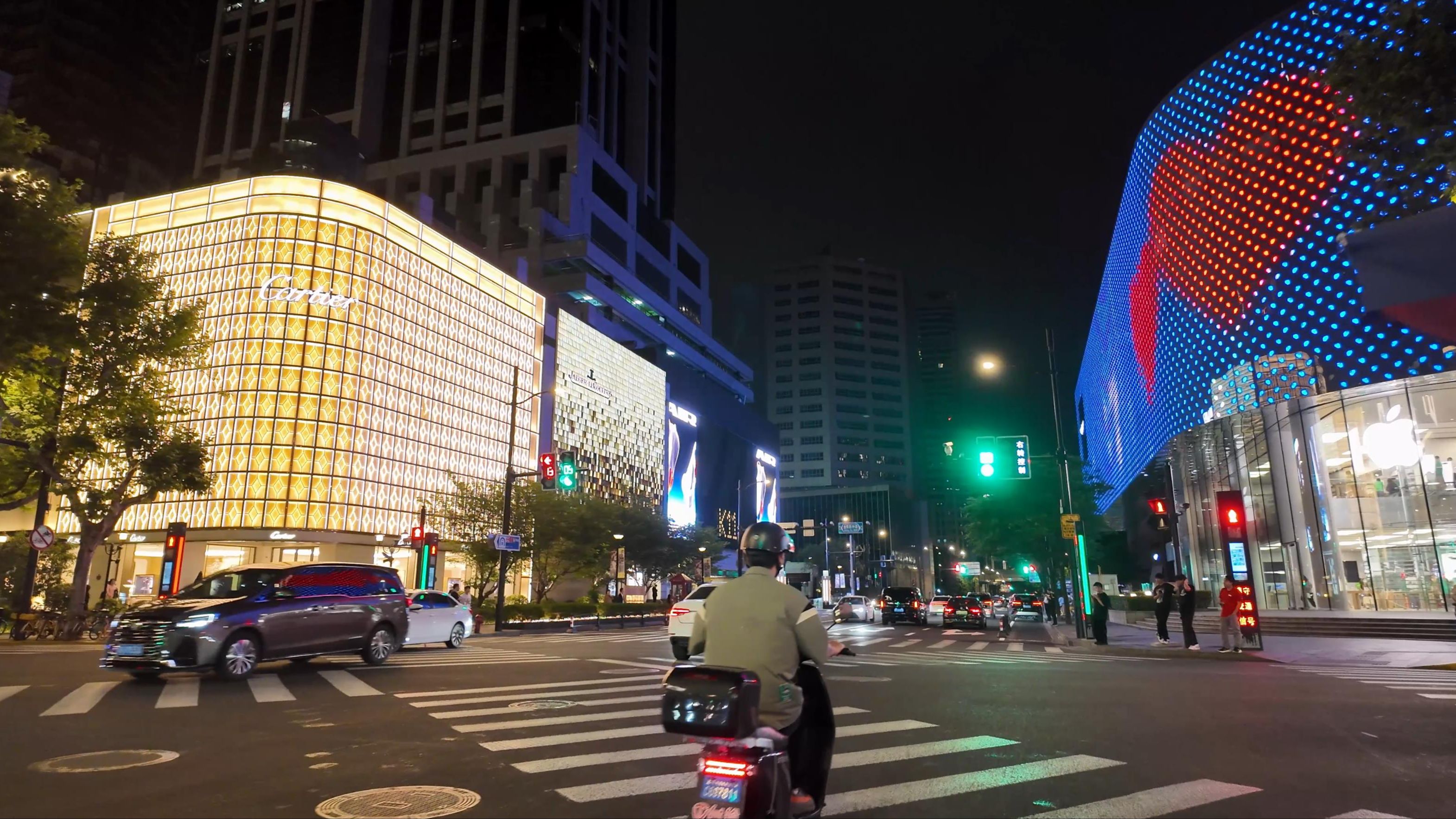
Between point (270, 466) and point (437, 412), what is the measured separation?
37.8 feet

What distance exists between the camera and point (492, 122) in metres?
93.9

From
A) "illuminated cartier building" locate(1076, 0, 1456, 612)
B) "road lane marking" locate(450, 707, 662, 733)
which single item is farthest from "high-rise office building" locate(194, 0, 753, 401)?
"road lane marking" locate(450, 707, 662, 733)

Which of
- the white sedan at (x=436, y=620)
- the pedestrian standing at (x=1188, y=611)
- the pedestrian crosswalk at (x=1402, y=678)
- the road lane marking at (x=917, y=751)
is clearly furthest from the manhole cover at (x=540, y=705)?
the pedestrian standing at (x=1188, y=611)

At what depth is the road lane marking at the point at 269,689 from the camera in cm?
1030

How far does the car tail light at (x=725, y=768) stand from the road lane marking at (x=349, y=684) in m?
8.79

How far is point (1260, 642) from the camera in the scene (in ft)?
68.3

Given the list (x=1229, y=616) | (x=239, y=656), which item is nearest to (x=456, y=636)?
(x=239, y=656)

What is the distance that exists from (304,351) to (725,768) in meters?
49.7

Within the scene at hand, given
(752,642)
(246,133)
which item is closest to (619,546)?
(752,642)

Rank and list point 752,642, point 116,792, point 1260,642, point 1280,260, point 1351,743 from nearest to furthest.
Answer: point 752,642, point 116,792, point 1351,743, point 1260,642, point 1280,260

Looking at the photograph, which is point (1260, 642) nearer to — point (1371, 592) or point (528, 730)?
point (528, 730)

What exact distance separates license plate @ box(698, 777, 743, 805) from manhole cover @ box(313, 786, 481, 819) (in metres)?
2.45

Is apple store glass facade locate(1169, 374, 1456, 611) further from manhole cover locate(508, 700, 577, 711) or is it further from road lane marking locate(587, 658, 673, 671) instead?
manhole cover locate(508, 700, 577, 711)

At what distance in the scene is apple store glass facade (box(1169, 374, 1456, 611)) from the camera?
119 feet
